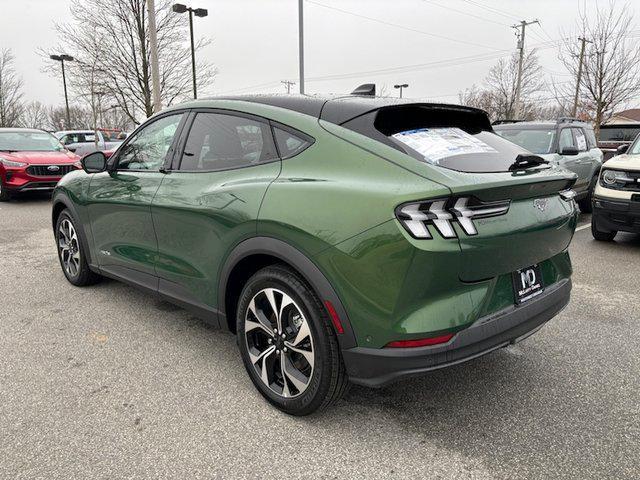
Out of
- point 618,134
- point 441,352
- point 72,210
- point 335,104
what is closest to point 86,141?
point 72,210

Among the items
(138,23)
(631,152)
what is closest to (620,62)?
(631,152)

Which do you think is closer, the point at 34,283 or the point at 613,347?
the point at 613,347

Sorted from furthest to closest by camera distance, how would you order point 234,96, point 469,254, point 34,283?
point 34,283 < point 234,96 < point 469,254

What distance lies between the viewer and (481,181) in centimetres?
214

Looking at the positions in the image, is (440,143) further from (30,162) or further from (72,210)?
(30,162)

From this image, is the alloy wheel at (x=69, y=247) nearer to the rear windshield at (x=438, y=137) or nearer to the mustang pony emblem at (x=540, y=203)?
the rear windshield at (x=438, y=137)

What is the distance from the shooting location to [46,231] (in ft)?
24.7

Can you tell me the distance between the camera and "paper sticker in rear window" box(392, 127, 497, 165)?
2309 millimetres

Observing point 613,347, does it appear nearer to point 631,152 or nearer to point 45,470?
point 45,470

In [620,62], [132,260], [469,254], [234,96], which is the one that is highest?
[620,62]

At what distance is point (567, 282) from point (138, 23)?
22.9m

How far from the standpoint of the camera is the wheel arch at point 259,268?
2.19 meters

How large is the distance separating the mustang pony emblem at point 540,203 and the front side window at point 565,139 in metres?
6.30

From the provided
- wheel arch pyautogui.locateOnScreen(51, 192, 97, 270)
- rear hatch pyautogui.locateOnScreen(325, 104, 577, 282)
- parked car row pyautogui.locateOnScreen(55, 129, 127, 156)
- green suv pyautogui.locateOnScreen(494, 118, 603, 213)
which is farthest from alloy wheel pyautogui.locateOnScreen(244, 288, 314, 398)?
parked car row pyautogui.locateOnScreen(55, 129, 127, 156)
